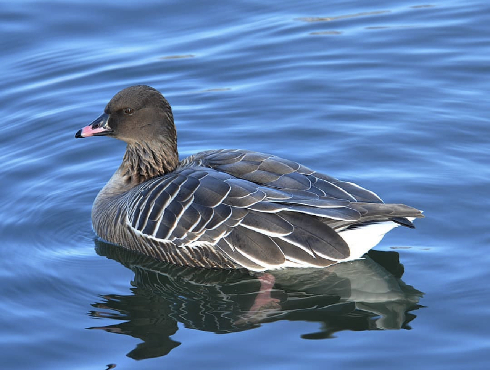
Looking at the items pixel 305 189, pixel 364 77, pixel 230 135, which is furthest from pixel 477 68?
pixel 305 189

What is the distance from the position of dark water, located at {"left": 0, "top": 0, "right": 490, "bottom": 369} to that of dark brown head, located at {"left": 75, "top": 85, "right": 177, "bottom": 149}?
4.50 feet

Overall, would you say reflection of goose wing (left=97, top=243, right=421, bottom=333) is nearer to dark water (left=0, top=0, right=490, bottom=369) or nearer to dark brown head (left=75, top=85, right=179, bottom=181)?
dark water (left=0, top=0, right=490, bottom=369)

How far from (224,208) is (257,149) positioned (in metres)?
3.29

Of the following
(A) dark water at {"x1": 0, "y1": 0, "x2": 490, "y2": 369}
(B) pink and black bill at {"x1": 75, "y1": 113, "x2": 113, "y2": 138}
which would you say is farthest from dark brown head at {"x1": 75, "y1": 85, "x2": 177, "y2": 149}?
(A) dark water at {"x1": 0, "y1": 0, "x2": 490, "y2": 369}

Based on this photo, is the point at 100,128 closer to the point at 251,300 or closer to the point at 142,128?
the point at 142,128

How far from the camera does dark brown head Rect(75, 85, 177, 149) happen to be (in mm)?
10344

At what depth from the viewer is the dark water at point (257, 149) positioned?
8.05m

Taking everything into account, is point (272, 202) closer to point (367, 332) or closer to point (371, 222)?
point (371, 222)

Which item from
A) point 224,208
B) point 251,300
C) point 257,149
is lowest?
point 251,300

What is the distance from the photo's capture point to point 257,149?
40.4 feet

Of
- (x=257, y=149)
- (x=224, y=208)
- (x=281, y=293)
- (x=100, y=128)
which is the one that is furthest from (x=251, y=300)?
Result: (x=257, y=149)

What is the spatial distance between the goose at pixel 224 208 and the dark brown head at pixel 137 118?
1 cm

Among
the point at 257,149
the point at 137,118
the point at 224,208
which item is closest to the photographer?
the point at 224,208

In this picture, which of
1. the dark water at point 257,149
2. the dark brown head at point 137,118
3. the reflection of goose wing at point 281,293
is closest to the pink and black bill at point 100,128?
the dark brown head at point 137,118
